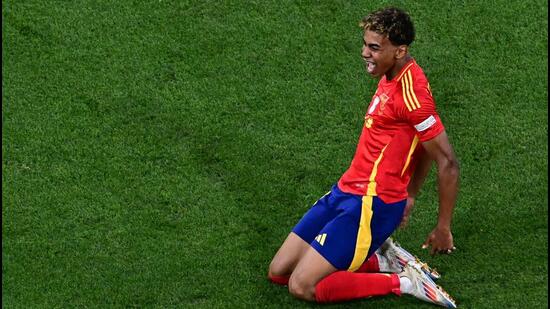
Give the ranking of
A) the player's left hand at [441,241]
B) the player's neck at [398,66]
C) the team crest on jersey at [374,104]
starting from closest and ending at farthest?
the player's left hand at [441,241] → the player's neck at [398,66] → the team crest on jersey at [374,104]

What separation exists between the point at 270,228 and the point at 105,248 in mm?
1240

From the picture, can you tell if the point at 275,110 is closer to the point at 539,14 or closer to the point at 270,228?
the point at 270,228

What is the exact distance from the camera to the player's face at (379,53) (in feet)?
25.4

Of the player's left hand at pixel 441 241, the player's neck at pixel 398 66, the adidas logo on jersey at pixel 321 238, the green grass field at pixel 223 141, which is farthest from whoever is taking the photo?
the green grass field at pixel 223 141

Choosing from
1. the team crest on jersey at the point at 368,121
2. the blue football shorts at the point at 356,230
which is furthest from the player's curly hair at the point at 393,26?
the blue football shorts at the point at 356,230

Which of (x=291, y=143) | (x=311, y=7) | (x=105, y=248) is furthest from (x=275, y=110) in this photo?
(x=105, y=248)

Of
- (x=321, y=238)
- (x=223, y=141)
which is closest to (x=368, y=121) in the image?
(x=321, y=238)

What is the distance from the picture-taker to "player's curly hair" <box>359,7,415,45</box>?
7695 millimetres

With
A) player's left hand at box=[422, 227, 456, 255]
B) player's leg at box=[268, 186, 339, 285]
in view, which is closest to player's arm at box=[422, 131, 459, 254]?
player's left hand at box=[422, 227, 456, 255]

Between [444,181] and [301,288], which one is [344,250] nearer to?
[301,288]

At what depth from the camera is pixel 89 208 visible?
8.99 m

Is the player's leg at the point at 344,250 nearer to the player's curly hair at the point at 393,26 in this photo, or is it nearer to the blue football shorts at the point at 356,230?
the blue football shorts at the point at 356,230

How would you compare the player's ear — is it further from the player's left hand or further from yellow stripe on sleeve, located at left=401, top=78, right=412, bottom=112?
the player's left hand

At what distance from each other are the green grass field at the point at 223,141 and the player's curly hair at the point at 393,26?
5.58 ft
